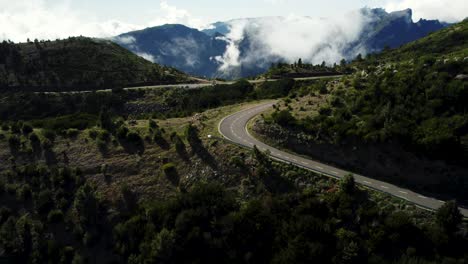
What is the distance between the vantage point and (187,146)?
51219 mm

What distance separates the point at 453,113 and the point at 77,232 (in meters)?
46.9

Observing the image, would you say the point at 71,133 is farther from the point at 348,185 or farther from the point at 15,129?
the point at 348,185

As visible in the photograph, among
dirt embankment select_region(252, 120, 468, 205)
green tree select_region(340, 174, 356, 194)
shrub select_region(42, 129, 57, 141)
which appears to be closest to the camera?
green tree select_region(340, 174, 356, 194)

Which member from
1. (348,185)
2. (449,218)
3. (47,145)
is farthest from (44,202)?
(449,218)

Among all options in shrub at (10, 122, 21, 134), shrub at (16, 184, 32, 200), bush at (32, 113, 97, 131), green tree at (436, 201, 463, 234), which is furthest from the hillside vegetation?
shrub at (10, 122, 21, 134)

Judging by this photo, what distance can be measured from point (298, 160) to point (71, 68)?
94.3m

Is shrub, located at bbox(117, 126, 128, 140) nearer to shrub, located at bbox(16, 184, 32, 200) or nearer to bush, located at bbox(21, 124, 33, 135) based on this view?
shrub, located at bbox(16, 184, 32, 200)

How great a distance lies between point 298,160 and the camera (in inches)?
1763

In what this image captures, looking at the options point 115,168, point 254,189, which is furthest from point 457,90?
point 115,168

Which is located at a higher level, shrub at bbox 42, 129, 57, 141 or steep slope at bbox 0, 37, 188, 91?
steep slope at bbox 0, 37, 188, 91

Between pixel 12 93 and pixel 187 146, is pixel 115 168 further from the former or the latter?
pixel 12 93

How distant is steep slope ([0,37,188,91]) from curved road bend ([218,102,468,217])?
5550 cm

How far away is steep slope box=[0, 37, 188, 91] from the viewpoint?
10750cm

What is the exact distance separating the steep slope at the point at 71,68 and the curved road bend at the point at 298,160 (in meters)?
55.5
